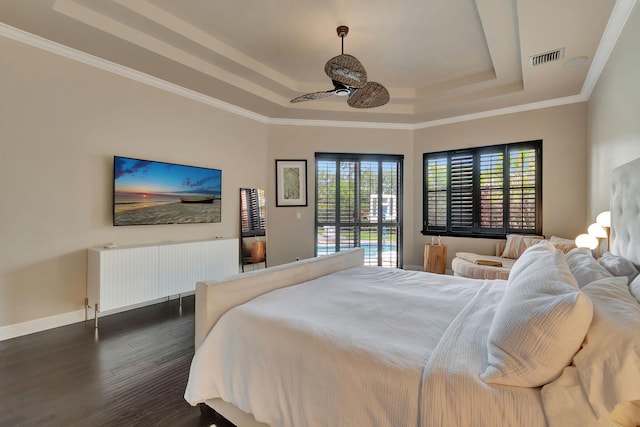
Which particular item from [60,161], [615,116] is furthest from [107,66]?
[615,116]

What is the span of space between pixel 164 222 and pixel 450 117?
4.81 m

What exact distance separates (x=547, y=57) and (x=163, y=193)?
4689mm

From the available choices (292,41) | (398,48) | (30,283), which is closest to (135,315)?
(30,283)

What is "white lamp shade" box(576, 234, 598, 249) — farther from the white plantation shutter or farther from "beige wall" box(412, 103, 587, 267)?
the white plantation shutter

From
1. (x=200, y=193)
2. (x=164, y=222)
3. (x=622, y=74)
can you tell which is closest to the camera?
(x=622, y=74)

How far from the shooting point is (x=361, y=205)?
212 inches

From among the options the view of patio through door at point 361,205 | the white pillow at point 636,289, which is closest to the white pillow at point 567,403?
the white pillow at point 636,289

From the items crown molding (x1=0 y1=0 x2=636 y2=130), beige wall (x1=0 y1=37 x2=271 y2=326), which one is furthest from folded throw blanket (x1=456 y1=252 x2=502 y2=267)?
beige wall (x1=0 y1=37 x2=271 y2=326)

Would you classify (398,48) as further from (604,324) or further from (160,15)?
A: (604,324)

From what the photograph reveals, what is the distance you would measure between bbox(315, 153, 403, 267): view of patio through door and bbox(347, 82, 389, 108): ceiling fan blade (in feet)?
7.05

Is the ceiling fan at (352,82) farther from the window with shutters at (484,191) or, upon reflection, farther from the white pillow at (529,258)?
the window with shutters at (484,191)

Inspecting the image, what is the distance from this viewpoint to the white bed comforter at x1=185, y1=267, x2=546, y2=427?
0.98m

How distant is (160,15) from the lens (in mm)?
2793

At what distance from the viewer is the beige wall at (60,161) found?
270 centimetres
